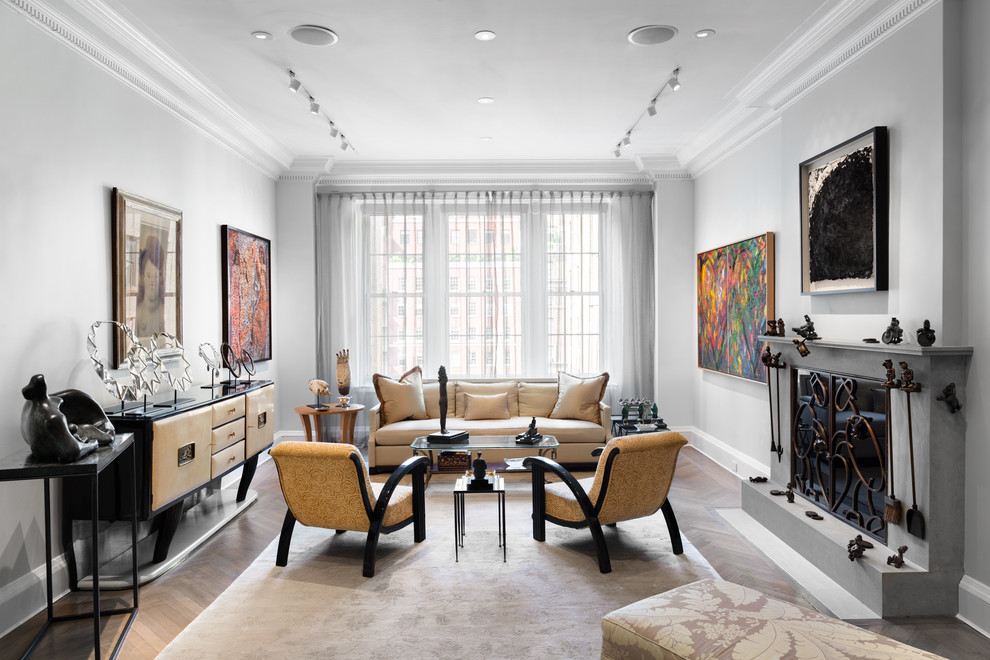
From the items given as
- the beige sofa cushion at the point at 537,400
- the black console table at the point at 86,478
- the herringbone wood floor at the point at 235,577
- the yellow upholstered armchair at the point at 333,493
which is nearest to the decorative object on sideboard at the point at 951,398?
the herringbone wood floor at the point at 235,577

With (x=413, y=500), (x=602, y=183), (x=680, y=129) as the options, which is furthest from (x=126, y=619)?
(x=602, y=183)

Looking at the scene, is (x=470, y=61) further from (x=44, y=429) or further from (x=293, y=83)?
(x=44, y=429)

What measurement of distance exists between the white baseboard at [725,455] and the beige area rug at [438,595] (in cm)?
153

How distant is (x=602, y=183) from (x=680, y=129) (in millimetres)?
1461

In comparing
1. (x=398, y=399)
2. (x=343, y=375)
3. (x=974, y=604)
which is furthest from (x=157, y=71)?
(x=974, y=604)

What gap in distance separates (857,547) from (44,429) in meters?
3.76

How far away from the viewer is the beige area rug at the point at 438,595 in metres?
2.81

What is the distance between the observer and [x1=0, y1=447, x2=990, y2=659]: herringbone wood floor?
9.12 ft

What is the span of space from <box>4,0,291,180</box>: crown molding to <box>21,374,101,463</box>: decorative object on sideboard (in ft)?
6.12

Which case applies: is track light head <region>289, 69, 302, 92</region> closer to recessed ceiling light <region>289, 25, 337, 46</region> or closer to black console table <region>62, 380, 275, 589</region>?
recessed ceiling light <region>289, 25, 337, 46</region>

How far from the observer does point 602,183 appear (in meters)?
7.34

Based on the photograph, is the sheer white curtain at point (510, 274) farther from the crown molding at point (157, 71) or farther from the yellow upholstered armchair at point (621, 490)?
the yellow upholstered armchair at point (621, 490)

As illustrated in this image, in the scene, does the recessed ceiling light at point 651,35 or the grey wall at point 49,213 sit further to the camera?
the recessed ceiling light at point 651,35

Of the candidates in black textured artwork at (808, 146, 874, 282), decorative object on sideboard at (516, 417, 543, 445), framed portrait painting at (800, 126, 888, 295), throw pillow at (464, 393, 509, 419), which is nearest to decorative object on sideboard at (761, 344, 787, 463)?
framed portrait painting at (800, 126, 888, 295)
